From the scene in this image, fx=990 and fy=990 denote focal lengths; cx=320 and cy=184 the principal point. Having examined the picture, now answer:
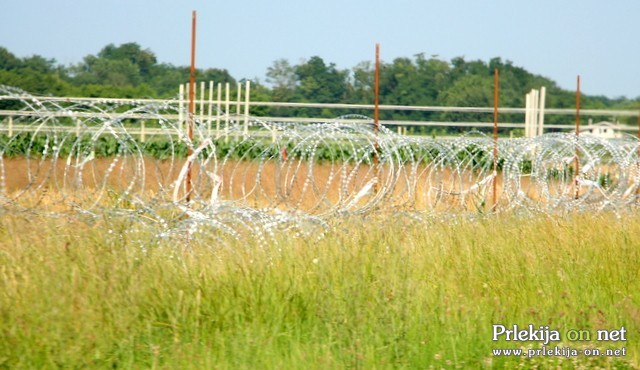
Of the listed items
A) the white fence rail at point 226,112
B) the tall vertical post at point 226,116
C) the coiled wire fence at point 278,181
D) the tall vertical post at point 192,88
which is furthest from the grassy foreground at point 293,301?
the tall vertical post at point 226,116

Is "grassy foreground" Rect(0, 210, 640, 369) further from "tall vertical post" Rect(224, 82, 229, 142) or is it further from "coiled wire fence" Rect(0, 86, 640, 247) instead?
"tall vertical post" Rect(224, 82, 229, 142)

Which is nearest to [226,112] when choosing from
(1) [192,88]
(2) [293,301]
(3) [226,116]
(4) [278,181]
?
(4) [278,181]

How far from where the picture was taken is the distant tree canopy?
106 feet

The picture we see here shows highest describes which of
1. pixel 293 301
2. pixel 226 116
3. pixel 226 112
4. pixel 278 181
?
pixel 226 112

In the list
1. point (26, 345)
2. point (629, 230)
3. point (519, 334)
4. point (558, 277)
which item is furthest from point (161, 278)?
point (629, 230)

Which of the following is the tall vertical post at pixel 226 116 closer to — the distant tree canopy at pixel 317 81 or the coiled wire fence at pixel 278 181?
the coiled wire fence at pixel 278 181

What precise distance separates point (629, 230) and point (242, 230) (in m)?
3.99

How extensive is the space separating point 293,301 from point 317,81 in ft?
88.8

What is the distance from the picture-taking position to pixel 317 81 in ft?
110

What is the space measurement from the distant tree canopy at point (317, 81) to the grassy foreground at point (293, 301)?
2288cm

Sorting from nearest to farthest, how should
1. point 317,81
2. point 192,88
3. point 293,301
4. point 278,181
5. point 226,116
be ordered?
point 293,301 → point 226,116 → point 192,88 → point 278,181 → point 317,81

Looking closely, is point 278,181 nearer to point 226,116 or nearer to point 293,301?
point 226,116

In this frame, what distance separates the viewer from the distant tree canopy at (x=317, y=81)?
106 ft

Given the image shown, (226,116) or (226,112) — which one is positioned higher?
(226,112)
